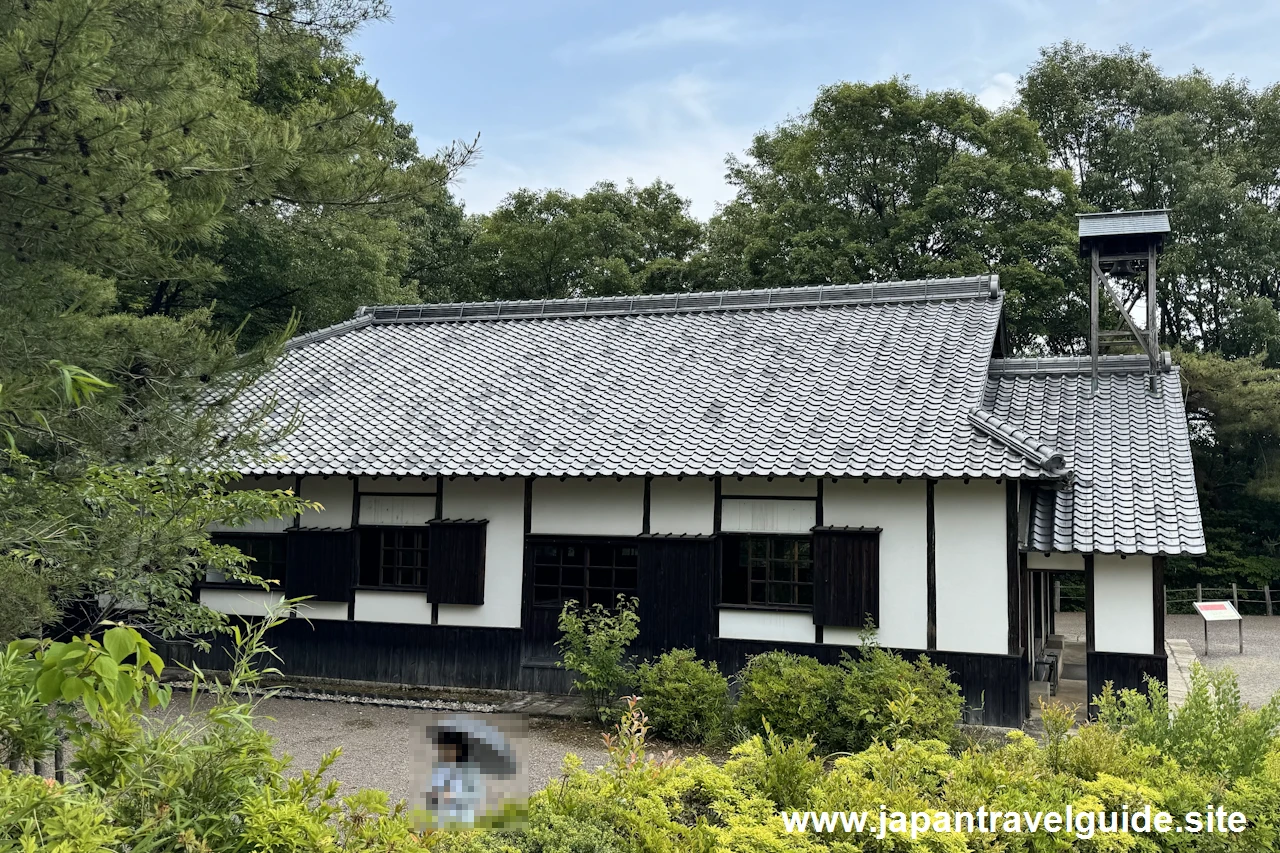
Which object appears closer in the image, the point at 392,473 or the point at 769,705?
the point at 769,705

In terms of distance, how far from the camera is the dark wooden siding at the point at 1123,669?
9602 mm

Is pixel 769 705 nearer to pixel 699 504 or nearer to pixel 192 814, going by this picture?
pixel 699 504

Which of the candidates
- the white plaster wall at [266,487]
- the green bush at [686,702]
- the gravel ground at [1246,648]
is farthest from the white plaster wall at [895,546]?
the white plaster wall at [266,487]

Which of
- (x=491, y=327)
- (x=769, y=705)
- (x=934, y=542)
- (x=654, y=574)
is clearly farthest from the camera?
(x=491, y=327)

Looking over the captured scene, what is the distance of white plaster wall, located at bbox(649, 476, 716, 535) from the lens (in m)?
11.2

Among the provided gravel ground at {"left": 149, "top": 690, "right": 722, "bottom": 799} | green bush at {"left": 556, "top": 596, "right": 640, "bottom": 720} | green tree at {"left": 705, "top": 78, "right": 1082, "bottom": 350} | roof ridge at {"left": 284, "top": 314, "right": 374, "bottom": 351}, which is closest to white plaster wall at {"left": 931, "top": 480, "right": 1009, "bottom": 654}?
gravel ground at {"left": 149, "top": 690, "right": 722, "bottom": 799}

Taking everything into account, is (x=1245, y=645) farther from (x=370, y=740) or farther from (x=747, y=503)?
(x=370, y=740)

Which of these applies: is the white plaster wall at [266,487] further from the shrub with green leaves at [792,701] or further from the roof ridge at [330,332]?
the shrub with green leaves at [792,701]

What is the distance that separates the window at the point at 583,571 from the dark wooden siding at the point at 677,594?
40 cm

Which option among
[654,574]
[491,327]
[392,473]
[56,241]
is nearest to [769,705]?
[654,574]

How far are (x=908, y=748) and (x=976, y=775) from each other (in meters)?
0.43

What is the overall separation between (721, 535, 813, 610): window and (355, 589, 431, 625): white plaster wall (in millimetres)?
4148

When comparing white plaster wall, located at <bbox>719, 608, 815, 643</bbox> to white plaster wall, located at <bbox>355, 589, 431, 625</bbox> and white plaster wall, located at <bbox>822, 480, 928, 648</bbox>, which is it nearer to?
white plaster wall, located at <bbox>822, 480, 928, 648</bbox>

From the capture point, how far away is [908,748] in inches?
200
